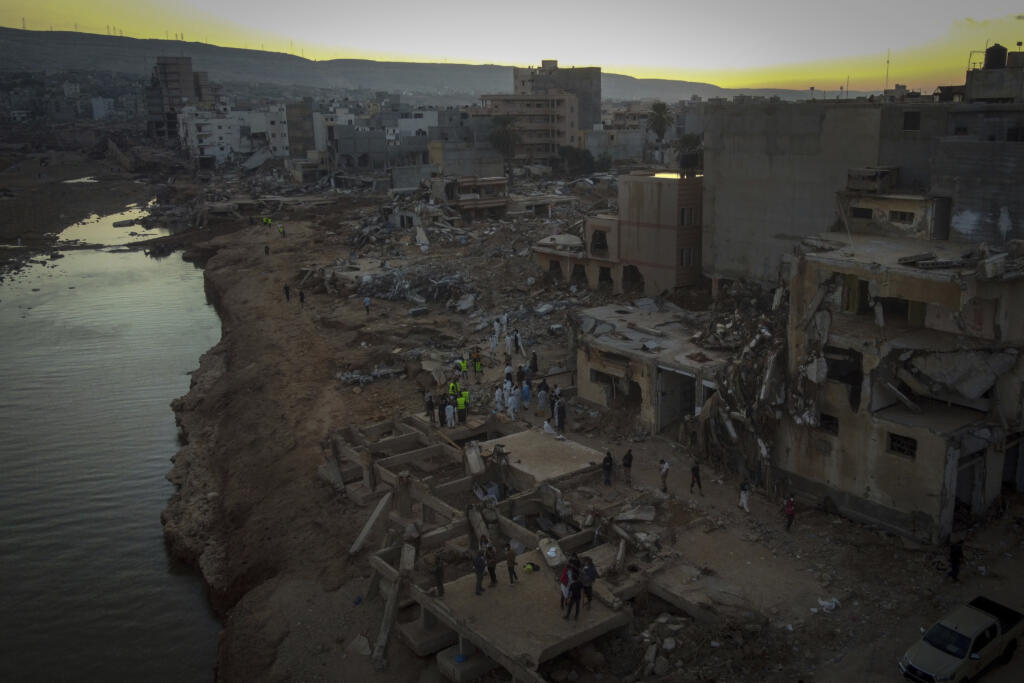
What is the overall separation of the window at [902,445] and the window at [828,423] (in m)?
1.13

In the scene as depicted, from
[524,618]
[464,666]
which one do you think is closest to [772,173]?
[524,618]

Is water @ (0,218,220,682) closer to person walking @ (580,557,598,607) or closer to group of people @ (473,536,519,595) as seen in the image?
group of people @ (473,536,519,595)

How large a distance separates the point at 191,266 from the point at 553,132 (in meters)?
42.2

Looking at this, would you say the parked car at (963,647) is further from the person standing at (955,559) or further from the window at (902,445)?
the window at (902,445)

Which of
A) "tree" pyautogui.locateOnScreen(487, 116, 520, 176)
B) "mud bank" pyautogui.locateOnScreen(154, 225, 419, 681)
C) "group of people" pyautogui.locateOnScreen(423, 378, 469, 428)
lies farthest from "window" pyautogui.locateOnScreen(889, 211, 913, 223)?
"tree" pyautogui.locateOnScreen(487, 116, 520, 176)

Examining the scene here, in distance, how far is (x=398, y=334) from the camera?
32156mm

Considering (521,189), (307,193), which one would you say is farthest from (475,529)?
(307,193)

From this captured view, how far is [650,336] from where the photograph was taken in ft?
76.3

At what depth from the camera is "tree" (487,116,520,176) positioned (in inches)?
3118

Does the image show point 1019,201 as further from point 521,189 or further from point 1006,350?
point 521,189

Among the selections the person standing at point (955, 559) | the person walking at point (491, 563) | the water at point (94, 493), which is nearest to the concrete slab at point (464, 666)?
the person walking at point (491, 563)

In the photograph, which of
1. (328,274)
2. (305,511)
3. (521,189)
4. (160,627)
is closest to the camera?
(160,627)

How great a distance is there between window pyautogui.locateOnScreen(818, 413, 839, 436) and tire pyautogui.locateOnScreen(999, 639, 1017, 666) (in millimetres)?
5429

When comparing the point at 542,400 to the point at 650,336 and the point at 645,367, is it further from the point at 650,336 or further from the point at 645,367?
the point at 650,336
